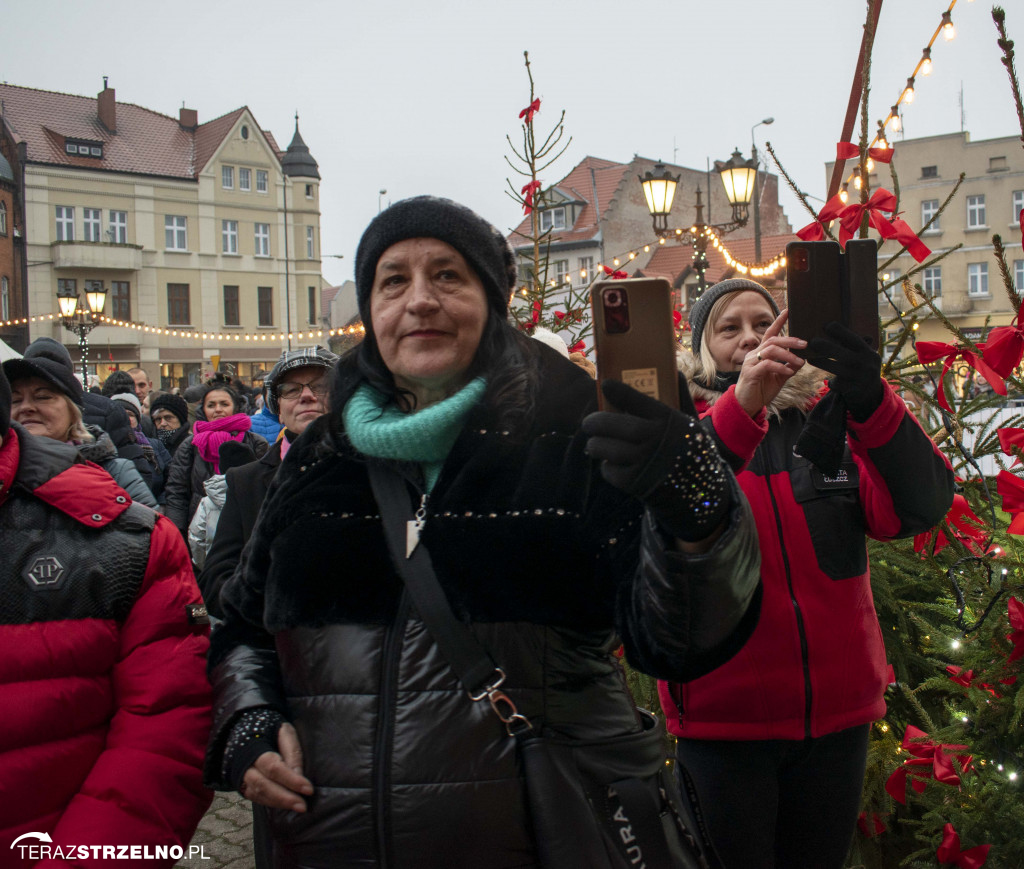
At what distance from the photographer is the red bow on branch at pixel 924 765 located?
2594 mm

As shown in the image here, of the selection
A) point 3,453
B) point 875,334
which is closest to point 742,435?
point 875,334

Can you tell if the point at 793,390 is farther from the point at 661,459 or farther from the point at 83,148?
the point at 83,148

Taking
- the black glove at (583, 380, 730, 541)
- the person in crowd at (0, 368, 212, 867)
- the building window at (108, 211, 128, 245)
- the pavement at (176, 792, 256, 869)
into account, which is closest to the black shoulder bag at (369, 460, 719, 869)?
the black glove at (583, 380, 730, 541)

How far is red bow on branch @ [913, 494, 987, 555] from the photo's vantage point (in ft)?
9.02

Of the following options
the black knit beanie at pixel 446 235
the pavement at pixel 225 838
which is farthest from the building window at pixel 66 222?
the black knit beanie at pixel 446 235

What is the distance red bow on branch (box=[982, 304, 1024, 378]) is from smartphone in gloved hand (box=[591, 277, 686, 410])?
3.30 ft

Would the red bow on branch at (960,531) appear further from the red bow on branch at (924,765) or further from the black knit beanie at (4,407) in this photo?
the black knit beanie at (4,407)

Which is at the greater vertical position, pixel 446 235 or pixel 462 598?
pixel 446 235

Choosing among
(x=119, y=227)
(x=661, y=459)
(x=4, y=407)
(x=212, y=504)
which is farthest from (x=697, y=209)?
(x=119, y=227)

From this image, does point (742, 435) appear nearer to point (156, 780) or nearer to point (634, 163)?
point (156, 780)

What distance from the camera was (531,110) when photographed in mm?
5594

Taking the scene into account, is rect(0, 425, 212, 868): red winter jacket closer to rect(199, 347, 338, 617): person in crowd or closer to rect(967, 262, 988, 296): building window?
rect(199, 347, 338, 617): person in crowd

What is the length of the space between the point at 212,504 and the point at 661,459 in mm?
4720

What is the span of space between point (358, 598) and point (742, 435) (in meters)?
1.09
